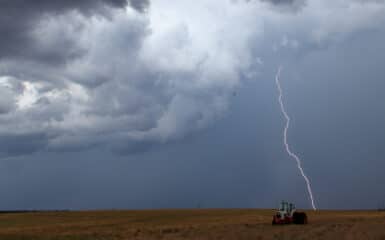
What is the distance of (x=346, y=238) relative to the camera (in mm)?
50531

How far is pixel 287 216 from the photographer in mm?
73188

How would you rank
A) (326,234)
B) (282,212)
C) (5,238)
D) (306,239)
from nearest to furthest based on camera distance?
(306,239) < (326,234) < (5,238) < (282,212)

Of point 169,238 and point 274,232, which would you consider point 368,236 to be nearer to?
point 274,232

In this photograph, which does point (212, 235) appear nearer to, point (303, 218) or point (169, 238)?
point (169, 238)

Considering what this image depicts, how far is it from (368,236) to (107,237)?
24956mm

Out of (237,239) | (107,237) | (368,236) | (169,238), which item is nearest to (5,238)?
(107,237)

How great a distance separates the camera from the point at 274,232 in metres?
59.8

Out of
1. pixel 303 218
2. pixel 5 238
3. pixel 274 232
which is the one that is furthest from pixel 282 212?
pixel 5 238

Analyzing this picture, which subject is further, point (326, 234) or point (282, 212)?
point (282, 212)

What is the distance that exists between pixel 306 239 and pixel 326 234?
18.6 ft

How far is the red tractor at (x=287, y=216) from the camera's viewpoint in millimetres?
72812

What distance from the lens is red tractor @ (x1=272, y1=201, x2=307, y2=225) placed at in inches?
2867

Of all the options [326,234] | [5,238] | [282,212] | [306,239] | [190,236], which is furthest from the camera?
[282,212]

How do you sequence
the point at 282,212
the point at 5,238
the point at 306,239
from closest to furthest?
the point at 306,239 → the point at 5,238 → the point at 282,212
